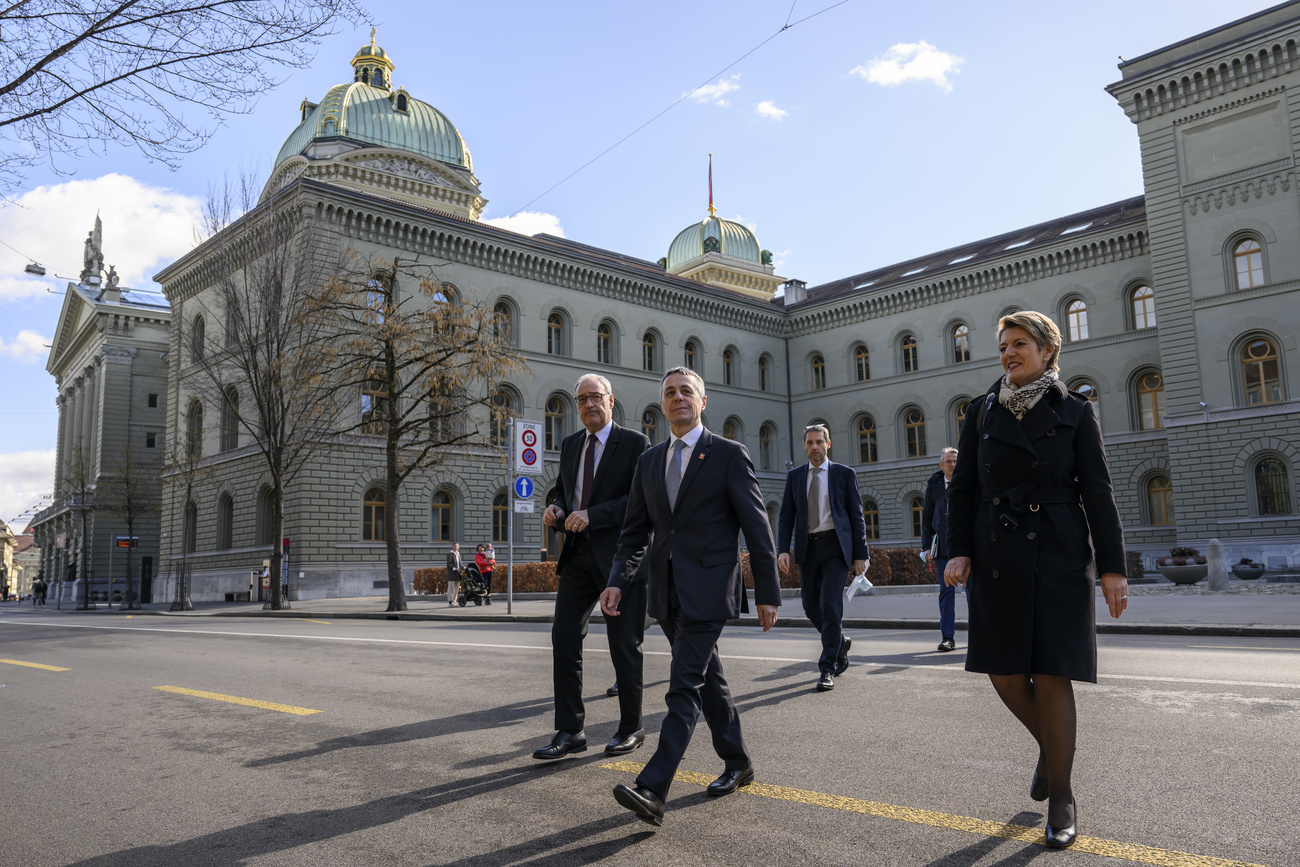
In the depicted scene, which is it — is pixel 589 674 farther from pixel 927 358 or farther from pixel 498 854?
pixel 927 358

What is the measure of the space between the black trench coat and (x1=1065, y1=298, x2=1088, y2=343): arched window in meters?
40.0

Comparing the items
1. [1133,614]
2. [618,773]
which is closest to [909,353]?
[1133,614]

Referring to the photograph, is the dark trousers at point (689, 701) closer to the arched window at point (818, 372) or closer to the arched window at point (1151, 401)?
the arched window at point (1151, 401)

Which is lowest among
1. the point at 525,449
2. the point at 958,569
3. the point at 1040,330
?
the point at 958,569

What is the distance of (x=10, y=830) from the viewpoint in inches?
155

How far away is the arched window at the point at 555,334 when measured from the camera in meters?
40.2

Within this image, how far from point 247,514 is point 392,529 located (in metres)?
12.9

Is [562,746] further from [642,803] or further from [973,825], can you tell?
[973,825]

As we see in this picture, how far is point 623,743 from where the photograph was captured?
197 inches

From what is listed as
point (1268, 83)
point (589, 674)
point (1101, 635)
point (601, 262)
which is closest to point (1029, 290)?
point (1268, 83)

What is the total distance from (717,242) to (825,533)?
176 ft

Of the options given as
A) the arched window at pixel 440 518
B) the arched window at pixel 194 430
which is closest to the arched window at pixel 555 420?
the arched window at pixel 440 518

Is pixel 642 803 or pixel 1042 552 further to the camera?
pixel 1042 552

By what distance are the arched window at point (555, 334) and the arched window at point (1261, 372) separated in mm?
25904
